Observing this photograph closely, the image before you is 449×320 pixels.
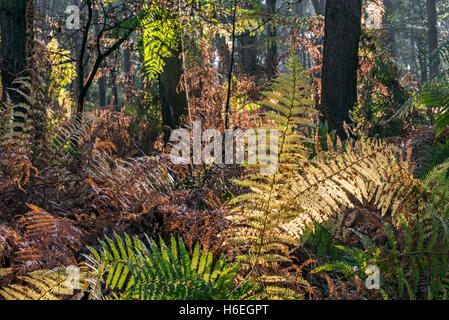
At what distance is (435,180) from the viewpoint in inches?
77.1

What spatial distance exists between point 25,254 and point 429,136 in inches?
118

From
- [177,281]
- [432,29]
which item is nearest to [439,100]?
[177,281]

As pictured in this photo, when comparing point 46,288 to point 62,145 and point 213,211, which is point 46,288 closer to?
point 213,211

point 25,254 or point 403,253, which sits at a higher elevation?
point 403,253

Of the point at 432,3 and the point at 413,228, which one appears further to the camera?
the point at 432,3

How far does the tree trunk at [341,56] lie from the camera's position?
4.86m

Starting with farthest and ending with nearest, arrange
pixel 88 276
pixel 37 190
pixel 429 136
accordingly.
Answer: pixel 429 136, pixel 37 190, pixel 88 276

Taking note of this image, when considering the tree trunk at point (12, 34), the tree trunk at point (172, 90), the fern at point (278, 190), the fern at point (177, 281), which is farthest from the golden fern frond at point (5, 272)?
the tree trunk at point (172, 90)

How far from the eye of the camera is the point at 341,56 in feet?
16.1

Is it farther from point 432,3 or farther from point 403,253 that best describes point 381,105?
point 432,3

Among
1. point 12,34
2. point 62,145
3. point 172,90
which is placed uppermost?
point 12,34

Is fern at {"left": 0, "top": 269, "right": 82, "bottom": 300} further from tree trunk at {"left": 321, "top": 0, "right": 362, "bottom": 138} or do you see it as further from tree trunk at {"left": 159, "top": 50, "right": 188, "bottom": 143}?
tree trunk at {"left": 321, "top": 0, "right": 362, "bottom": 138}
